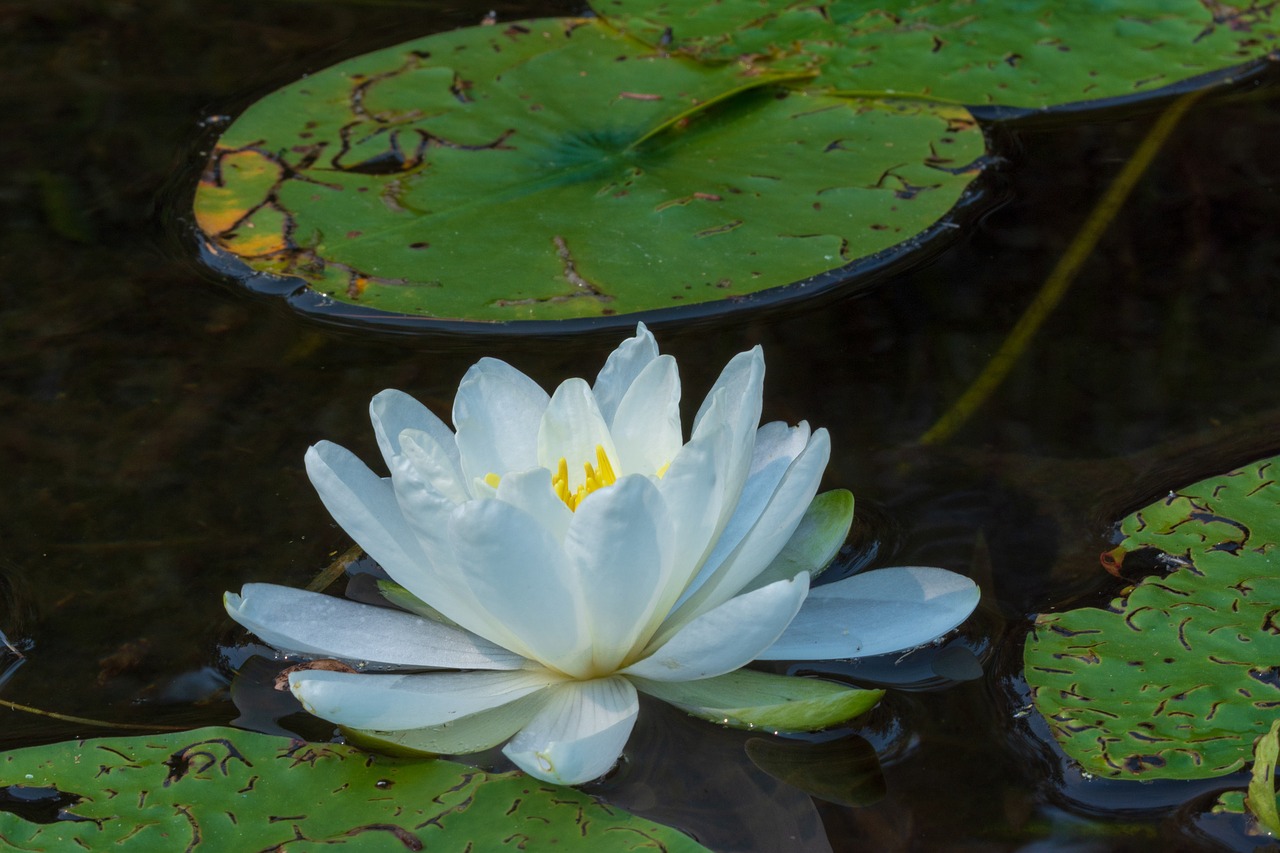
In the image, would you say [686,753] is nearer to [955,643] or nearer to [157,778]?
[955,643]

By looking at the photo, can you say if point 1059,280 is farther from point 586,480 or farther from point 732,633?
point 732,633

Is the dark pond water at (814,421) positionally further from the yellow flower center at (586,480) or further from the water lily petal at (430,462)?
the water lily petal at (430,462)

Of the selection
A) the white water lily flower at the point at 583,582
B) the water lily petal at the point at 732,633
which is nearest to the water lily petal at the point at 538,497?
the white water lily flower at the point at 583,582

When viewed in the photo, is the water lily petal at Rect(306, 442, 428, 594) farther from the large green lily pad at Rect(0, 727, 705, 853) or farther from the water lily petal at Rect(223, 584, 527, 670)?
the large green lily pad at Rect(0, 727, 705, 853)

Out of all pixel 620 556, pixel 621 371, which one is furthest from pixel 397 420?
pixel 620 556

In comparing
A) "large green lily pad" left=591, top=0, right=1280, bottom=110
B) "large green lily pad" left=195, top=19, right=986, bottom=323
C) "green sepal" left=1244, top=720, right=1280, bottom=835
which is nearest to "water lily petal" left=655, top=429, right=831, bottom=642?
"green sepal" left=1244, top=720, right=1280, bottom=835
